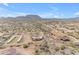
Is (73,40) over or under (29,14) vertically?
under

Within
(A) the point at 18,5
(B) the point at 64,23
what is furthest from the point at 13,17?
(B) the point at 64,23

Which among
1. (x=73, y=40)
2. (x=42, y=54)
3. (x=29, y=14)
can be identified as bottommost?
(x=42, y=54)

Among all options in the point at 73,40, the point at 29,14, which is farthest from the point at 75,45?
the point at 29,14

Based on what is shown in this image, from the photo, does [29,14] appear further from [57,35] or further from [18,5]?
[57,35]
